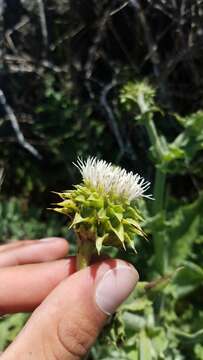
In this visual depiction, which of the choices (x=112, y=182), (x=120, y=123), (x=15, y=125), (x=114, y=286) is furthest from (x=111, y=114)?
(x=114, y=286)

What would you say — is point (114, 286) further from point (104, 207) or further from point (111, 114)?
point (111, 114)

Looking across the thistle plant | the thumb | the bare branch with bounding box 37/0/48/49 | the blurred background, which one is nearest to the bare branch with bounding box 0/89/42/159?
the blurred background

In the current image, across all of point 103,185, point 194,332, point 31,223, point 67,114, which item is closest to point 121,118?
point 67,114

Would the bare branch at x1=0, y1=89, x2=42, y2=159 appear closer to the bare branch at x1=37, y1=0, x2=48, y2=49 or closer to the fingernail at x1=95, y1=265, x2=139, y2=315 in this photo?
the bare branch at x1=37, y1=0, x2=48, y2=49

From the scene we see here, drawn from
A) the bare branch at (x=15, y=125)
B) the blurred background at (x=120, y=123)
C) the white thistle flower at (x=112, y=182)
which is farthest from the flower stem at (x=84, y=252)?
the bare branch at (x=15, y=125)

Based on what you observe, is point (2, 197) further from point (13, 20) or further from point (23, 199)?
point (13, 20)

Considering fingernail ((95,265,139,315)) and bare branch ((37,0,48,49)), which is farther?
bare branch ((37,0,48,49))
